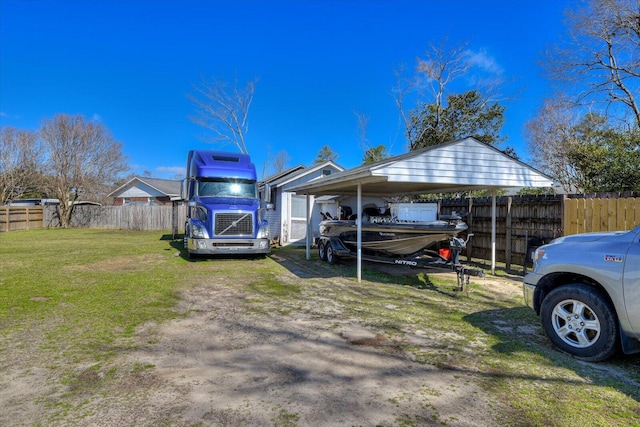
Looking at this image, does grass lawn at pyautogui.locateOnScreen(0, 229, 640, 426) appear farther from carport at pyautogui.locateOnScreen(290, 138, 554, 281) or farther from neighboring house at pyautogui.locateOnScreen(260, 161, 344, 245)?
neighboring house at pyautogui.locateOnScreen(260, 161, 344, 245)

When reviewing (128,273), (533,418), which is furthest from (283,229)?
(533,418)

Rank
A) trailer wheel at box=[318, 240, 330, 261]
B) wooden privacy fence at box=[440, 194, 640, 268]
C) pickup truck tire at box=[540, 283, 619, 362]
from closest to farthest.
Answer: pickup truck tire at box=[540, 283, 619, 362] < wooden privacy fence at box=[440, 194, 640, 268] < trailer wheel at box=[318, 240, 330, 261]

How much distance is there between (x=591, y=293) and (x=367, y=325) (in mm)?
2539

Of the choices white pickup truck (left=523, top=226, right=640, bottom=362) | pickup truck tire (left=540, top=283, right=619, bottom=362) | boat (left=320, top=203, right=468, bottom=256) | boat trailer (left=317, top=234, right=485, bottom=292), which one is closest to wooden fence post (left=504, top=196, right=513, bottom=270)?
boat trailer (left=317, top=234, right=485, bottom=292)

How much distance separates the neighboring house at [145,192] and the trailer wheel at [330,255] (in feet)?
89.6

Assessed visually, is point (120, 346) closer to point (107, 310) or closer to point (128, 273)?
point (107, 310)

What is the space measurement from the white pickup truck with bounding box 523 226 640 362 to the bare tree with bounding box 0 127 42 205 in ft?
115

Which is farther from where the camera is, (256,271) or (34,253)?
(34,253)

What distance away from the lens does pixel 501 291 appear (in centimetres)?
707

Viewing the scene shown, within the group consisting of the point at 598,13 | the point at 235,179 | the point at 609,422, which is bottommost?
the point at 609,422

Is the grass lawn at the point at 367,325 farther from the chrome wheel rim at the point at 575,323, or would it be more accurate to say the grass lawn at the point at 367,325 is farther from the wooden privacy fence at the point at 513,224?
the wooden privacy fence at the point at 513,224

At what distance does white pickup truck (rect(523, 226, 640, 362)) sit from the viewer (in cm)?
337

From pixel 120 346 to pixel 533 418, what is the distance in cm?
407

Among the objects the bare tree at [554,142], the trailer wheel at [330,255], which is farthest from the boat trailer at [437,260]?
the bare tree at [554,142]
